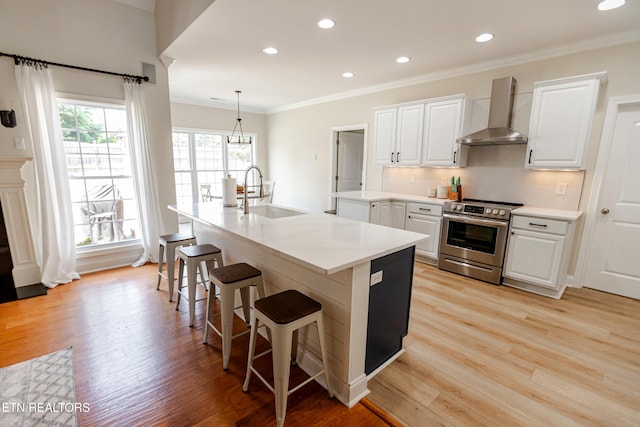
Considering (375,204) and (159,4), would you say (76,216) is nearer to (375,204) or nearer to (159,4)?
(159,4)

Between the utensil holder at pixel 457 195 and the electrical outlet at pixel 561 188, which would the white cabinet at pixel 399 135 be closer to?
the utensil holder at pixel 457 195

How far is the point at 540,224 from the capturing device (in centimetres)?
304

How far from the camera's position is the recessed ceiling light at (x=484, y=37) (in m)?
2.86

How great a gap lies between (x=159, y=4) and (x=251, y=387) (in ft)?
13.8

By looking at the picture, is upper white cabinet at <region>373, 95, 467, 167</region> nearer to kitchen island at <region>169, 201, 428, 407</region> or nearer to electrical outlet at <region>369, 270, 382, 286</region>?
kitchen island at <region>169, 201, 428, 407</region>

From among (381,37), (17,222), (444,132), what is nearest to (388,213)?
(444,132)

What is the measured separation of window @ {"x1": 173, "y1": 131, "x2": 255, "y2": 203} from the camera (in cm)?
640

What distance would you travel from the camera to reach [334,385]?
1.75 m

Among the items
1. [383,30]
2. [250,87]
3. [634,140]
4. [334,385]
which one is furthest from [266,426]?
[250,87]

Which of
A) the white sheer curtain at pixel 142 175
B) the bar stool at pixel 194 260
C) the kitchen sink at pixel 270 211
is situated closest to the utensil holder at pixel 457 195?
the kitchen sink at pixel 270 211

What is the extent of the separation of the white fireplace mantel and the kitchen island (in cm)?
236

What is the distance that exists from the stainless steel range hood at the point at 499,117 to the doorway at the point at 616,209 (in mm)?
821

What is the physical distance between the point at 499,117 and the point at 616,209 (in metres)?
1.58

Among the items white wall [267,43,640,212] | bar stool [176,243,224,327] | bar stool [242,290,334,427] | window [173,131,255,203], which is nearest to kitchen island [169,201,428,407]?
bar stool [242,290,334,427]
